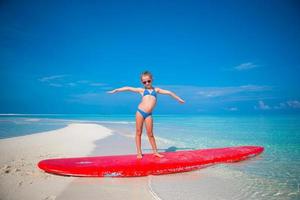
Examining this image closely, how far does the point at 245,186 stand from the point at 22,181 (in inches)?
118

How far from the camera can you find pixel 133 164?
3.87 m

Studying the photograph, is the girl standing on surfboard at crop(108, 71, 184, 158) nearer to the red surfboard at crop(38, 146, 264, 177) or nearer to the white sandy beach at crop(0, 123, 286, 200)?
the red surfboard at crop(38, 146, 264, 177)

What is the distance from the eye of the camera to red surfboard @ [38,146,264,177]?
142 inches

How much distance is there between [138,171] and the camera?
3.71 metres

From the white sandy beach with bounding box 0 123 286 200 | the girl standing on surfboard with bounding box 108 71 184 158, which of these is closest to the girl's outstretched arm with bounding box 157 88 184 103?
the girl standing on surfboard with bounding box 108 71 184 158

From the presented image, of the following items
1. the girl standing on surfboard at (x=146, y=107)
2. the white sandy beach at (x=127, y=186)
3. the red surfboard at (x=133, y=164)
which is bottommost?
the white sandy beach at (x=127, y=186)

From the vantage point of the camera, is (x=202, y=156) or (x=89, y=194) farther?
(x=202, y=156)

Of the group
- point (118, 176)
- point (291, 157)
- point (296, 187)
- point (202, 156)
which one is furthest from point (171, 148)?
point (296, 187)

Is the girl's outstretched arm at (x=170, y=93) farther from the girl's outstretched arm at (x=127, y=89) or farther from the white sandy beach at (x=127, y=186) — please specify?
the white sandy beach at (x=127, y=186)

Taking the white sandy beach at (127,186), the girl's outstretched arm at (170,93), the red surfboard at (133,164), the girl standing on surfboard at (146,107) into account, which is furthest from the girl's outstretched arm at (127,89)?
the white sandy beach at (127,186)

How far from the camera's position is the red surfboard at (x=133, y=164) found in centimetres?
362

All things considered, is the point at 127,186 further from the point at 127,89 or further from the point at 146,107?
the point at 127,89

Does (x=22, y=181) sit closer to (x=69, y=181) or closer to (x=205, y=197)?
(x=69, y=181)

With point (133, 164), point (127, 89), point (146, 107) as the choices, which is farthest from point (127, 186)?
point (127, 89)
